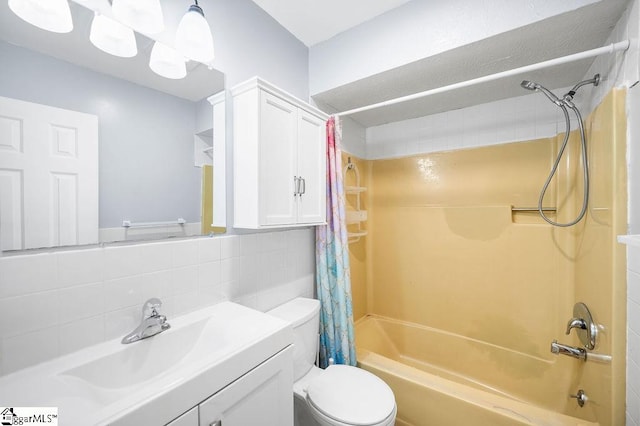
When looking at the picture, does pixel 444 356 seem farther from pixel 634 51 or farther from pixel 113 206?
pixel 113 206

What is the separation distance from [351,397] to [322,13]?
2.15 m

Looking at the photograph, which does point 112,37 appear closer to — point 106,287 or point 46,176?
point 46,176

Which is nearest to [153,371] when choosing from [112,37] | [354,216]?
[112,37]

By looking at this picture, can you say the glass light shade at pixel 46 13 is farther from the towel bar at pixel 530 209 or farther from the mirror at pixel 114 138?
the towel bar at pixel 530 209

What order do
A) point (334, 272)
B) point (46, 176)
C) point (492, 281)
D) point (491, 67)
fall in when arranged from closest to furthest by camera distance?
point (46, 176), point (491, 67), point (334, 272), point (492, 281)

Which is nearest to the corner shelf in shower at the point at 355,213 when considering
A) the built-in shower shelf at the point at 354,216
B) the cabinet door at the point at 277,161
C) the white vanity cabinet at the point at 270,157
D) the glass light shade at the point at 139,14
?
the built-in shower shelf at the point at 354,216

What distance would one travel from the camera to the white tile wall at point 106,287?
761mm

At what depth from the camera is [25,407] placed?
62cm

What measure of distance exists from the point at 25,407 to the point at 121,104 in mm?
974

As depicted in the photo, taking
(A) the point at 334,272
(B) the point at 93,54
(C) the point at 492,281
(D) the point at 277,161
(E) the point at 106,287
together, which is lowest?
(C) the point at 492,281

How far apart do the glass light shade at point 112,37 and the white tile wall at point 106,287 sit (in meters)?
0.75

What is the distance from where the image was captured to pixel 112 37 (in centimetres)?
96

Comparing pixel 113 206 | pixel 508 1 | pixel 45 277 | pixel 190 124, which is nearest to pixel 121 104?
pixel 190 124

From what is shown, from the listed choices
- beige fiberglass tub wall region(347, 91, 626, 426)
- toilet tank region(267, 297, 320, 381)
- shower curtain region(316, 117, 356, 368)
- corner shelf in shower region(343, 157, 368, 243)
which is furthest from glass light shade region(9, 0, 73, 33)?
beige fiberglass tub wall region(347, 91, 626, 426)
